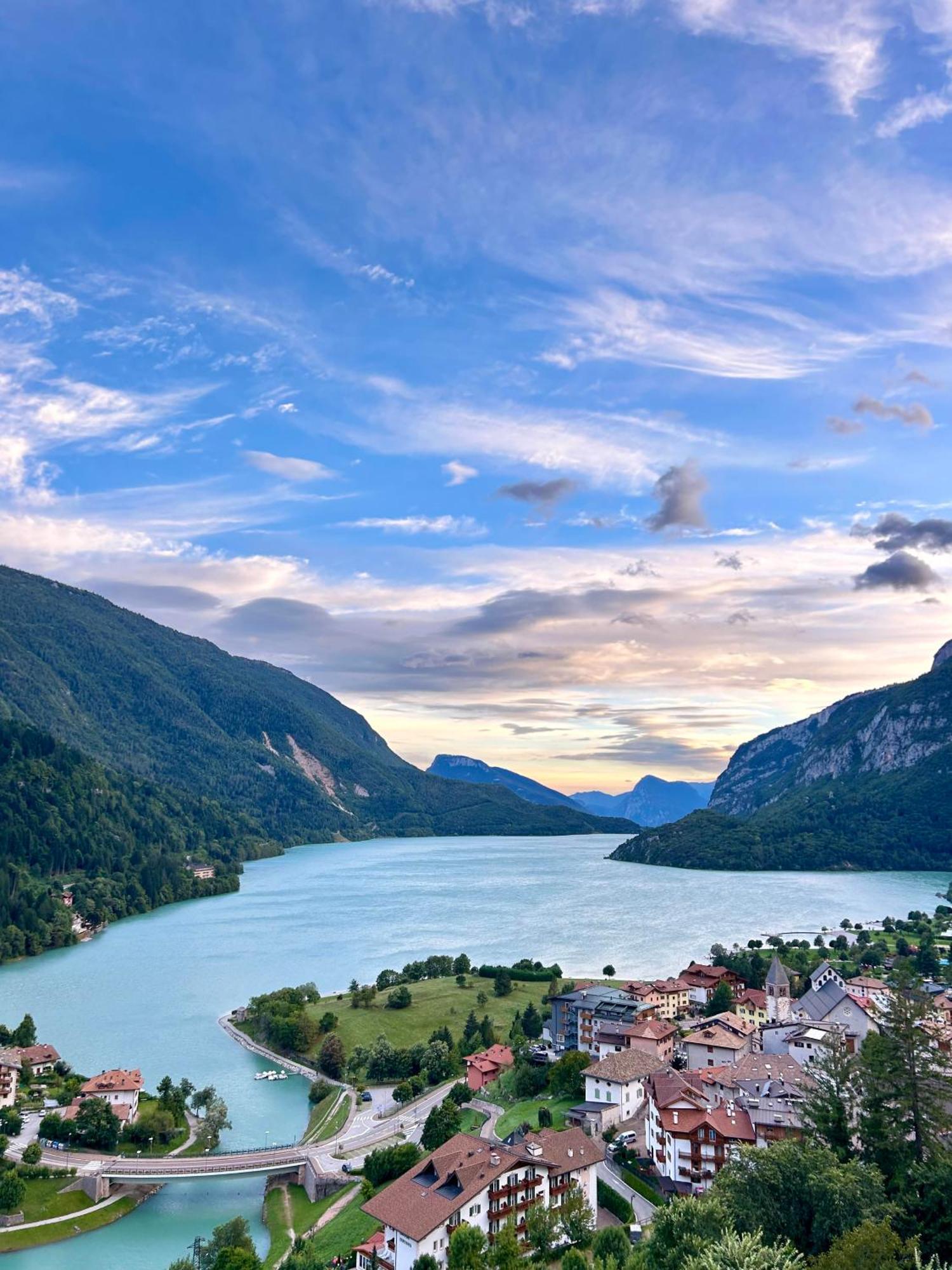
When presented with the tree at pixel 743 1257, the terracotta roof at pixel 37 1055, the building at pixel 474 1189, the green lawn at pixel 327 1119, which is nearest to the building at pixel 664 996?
the green lawn at pixel 327 1119

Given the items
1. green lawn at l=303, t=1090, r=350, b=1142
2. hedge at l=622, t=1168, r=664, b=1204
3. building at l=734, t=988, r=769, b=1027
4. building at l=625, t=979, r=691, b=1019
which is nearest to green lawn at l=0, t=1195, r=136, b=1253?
green lawn at l=303, t=1090, r=350, b=1142

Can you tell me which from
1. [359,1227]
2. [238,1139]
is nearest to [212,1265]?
[359,1227]

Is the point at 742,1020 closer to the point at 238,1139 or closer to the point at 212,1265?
the point at 238,1139

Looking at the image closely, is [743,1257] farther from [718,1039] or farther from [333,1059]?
[333,1059]

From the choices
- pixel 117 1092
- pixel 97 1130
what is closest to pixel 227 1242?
pixel 97 1130

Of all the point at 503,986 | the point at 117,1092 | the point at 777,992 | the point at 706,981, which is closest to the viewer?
the point at 117,1092

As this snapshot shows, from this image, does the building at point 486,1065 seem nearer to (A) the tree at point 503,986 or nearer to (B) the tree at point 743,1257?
(A) the tree at point 503,986

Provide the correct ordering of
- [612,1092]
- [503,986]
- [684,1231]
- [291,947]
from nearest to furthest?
[684,1231]
[612,1092]
[503,986]
[291,947]
